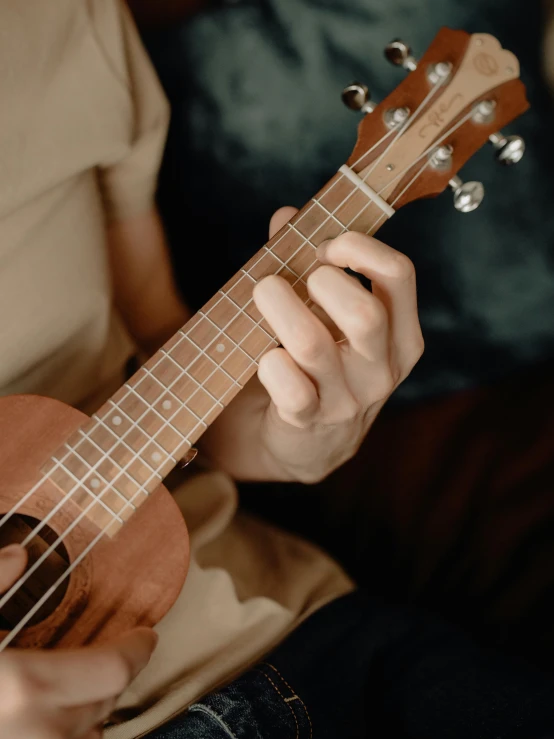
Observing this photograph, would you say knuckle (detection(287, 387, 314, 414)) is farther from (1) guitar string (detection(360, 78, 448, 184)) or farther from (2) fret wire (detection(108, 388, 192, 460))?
(1) guitar string (detection(360, 78, 448, 184))

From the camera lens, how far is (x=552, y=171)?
0.78 m

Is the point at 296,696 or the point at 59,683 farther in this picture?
the point at 296,696

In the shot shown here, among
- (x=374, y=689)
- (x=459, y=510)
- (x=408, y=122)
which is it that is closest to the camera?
(x=408, y=122)

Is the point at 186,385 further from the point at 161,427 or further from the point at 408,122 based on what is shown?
the point at 408,122

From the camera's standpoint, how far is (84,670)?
0.47 meters

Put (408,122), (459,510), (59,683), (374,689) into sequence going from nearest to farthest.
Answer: (59,683) < (408,122) < (374,689) < (459,510)

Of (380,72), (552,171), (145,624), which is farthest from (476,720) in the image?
(380,72)

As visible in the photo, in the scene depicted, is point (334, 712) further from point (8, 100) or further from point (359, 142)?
point (8, 100)

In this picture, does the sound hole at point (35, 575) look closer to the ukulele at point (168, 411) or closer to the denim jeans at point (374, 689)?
the ukulele at point (168, 411)

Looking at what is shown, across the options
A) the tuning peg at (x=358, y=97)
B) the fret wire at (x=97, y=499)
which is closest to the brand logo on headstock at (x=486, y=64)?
the tuning peg at (x=358, y=97)

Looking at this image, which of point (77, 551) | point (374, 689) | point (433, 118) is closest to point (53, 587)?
point (77, 551)

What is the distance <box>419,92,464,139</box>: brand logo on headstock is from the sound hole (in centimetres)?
50

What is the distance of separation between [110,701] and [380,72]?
0.75m

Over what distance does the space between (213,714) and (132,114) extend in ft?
2.05
